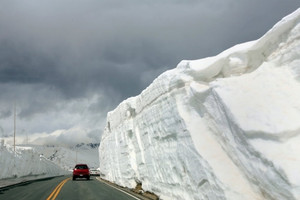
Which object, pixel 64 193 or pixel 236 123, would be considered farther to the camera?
pixel 64 193

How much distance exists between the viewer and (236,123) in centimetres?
814

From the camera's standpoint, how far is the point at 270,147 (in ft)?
23.1

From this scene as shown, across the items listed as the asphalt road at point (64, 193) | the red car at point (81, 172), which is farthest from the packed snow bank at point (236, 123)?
the red car at point (81, 172)

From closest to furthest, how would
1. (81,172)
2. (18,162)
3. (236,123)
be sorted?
(236,123) → (81,172) → (18,162)

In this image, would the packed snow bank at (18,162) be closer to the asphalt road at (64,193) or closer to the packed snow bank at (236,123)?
the asphalt road at (64,193)

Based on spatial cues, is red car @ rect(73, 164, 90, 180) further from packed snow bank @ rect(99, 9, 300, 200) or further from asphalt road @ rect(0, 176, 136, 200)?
packed snow bank @ rect(99, 9, 300, 200)

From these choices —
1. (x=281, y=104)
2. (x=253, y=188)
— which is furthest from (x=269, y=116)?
(x=253, y=188)

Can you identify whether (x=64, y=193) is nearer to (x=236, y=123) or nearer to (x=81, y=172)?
(x=236, y=123)

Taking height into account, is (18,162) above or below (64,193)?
above

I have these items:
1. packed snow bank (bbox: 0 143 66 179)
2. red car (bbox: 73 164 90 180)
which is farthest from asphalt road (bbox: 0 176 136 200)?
packed snow bank (bbox: 0 143 66 179)

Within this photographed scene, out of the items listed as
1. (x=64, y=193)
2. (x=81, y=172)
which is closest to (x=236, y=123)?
(x=64, y=193)

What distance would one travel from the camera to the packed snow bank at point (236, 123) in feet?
23.1

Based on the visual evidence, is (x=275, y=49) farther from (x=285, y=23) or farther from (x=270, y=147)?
(x=270, y=147)

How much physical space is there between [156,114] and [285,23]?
331 inches
